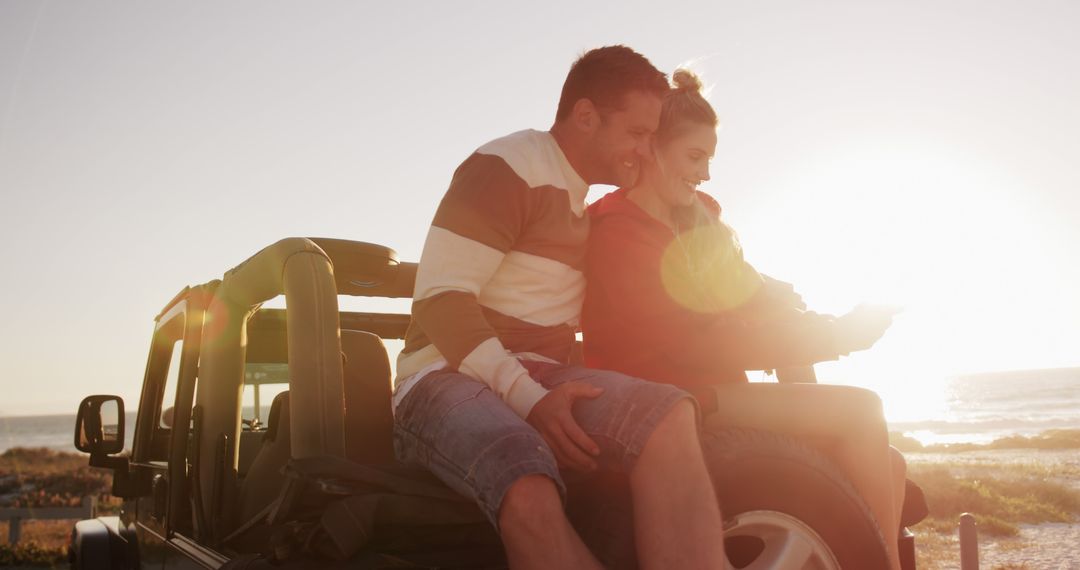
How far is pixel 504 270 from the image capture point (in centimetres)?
265

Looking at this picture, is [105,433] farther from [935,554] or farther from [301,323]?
[935,554]

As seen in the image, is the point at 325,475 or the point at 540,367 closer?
the point at 325,475

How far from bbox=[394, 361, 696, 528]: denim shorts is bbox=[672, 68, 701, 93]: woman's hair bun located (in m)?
1.31

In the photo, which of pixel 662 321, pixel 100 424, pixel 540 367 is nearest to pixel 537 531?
pixel 540 367

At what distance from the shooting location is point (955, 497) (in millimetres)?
15633

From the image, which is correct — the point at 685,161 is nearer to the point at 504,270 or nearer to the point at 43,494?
the point at 504,270

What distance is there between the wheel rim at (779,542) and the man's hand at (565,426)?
0.53m

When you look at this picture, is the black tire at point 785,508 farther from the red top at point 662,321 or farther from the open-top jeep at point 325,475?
the red top at point 662,321

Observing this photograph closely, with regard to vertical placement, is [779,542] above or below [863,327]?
below

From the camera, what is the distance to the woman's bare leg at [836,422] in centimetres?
268

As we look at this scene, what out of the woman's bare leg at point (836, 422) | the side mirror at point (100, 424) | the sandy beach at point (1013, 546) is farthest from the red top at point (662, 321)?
the sandy beach at point (1013, 546)

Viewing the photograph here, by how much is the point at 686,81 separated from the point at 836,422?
1.36m

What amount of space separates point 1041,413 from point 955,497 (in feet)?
176

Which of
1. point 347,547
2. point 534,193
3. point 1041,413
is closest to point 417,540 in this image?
point 347,547
